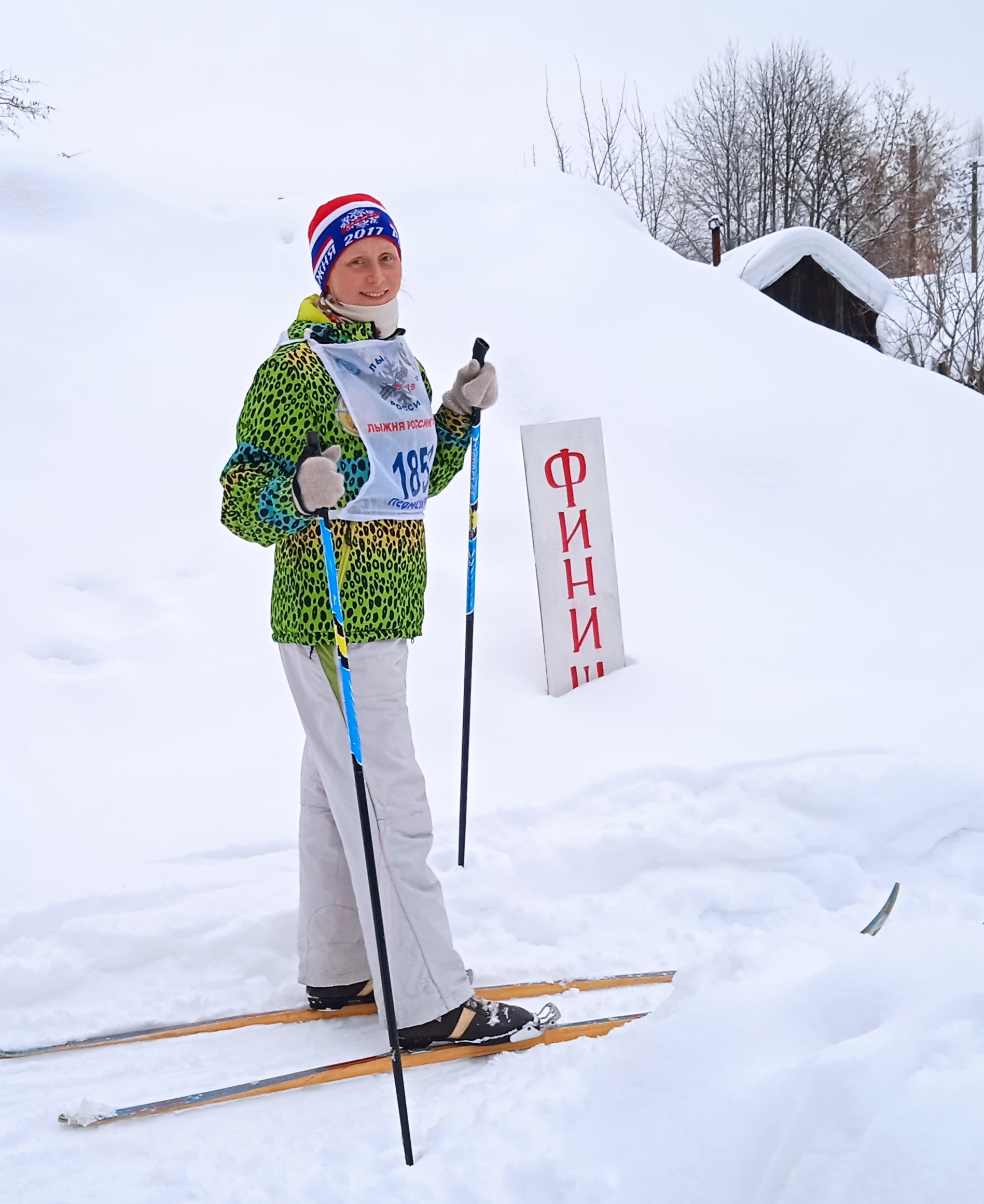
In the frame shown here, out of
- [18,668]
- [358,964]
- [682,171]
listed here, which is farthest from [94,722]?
[682,171]

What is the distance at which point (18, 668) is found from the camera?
4.08 metres

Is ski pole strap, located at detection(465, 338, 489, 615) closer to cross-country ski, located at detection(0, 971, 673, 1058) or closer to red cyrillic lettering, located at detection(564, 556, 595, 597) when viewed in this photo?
cross-country ski, located at detection(0, 971, 673, 1058)

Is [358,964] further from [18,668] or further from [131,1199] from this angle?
[18,668]

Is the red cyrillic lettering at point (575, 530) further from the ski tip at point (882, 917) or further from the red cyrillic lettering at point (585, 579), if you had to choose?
the ski tip at point (882, 917)

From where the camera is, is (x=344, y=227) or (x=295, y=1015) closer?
(x=344, y=227)

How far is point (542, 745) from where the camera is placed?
12.1 ft

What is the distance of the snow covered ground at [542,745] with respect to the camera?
1.63 meters

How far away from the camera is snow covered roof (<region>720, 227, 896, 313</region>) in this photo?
13.5 m

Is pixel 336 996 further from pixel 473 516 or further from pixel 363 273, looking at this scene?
pixel 363 273

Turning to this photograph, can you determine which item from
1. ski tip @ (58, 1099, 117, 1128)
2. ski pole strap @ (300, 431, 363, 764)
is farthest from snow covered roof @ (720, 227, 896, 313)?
ski tip @ (58, 1099, 117, 1128)

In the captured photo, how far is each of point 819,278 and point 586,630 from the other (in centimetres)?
1430

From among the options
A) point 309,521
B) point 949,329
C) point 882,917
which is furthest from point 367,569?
point 949,329

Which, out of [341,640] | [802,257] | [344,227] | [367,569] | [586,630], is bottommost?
[586,630]

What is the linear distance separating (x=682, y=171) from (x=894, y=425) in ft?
75.7
